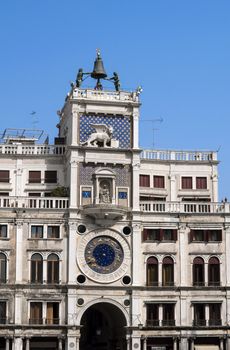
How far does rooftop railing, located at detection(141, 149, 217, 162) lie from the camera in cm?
8006

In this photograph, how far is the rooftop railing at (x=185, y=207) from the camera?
75688 millimetres

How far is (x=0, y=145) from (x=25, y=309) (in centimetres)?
1624

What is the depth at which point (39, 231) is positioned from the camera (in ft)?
239

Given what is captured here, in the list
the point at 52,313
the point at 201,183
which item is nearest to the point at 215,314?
the point at 201,183

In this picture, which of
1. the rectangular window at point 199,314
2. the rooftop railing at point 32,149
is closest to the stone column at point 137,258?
the rectangular window at point 199,314

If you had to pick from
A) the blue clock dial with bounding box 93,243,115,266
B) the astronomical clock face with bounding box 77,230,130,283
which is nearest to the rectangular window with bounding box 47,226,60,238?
the astronomical clock face with bounding box 77,230,130,283

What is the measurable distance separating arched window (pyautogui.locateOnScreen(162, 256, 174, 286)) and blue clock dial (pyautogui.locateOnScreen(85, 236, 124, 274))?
4060mm

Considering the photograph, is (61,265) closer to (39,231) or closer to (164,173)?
(39,231)

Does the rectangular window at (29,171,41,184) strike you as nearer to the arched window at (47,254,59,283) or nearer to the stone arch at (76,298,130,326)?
the arched window at (47,254,59,283)

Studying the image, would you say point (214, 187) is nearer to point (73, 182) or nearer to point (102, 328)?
point (73, 182)

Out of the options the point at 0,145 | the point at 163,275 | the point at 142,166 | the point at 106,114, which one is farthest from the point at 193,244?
the point at 0,145

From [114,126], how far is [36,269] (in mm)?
14933

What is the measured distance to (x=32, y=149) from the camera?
7812 cm

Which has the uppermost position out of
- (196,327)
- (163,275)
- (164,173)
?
(164,173)
